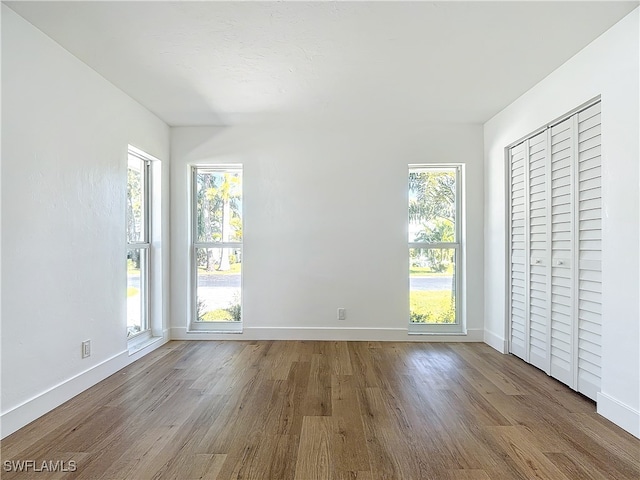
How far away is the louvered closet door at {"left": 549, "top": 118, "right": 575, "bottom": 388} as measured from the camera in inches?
106

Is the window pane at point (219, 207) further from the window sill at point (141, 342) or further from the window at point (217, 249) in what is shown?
the window sill at point (141, 342)

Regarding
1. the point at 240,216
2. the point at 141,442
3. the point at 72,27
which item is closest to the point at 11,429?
the point at 141,442

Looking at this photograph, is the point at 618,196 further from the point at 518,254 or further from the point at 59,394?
the point at 59,394

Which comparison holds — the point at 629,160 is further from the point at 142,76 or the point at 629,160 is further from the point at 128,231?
the point at 128,231

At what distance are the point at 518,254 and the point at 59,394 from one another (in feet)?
12.9

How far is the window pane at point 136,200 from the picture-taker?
3.57m

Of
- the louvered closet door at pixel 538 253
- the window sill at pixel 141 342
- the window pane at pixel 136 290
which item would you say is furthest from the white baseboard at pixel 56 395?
the louvered closet door at pixel 538 253

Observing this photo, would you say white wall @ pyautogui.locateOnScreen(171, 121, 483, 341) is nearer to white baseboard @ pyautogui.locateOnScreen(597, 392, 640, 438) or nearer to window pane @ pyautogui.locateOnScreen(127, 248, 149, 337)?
window pane @ pyautogui.locateOnScreen(127, 248, 149, 337)

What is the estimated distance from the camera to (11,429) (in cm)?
203

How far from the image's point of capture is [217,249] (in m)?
4.26

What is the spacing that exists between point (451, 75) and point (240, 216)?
2.65 m

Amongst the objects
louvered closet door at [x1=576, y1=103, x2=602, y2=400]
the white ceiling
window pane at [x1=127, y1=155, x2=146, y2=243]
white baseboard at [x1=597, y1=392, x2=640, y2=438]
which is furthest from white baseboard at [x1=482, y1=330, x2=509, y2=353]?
window pane at [x1=127, y1=155, x2=146, y2=243]

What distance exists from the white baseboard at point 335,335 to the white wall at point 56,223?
3.88 ft

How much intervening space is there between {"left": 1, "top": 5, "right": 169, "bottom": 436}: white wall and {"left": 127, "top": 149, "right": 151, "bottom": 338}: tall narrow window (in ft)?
1.23
